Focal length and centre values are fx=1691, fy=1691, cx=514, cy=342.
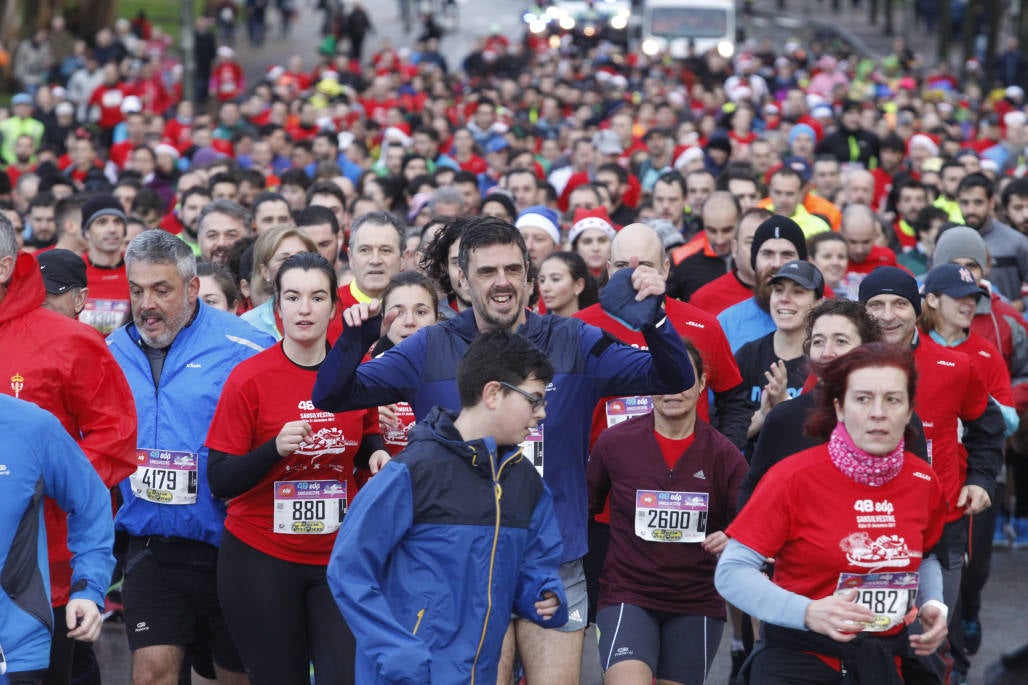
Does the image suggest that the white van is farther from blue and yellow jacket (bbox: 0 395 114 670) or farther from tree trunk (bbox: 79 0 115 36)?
blue and yellow jacket (bbox: 0 395 114 670)

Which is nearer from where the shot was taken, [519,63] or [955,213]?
[955,213]

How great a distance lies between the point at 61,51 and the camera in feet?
129

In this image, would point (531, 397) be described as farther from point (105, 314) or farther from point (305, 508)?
point (105, 314)

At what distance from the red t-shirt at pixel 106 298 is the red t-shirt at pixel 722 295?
334cm

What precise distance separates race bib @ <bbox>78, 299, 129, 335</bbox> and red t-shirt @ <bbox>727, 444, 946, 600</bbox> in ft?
18.1

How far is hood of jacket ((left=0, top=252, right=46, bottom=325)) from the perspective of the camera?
19.5 feet

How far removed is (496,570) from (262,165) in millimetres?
13884

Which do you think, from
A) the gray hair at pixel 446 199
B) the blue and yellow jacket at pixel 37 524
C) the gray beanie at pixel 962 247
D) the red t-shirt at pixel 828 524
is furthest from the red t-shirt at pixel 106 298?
the red t-shirt at pixel 828 524

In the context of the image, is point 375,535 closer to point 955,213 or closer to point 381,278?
point 381,278

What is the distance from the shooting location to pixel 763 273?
860 cm

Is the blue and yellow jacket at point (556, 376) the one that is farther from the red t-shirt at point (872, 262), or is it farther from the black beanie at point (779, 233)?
the red t-shirt at point (872, 262)

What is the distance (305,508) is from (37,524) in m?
1.34

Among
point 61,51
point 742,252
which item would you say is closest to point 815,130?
point 742,252

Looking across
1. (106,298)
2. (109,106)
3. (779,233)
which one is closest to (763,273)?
(779,233)
